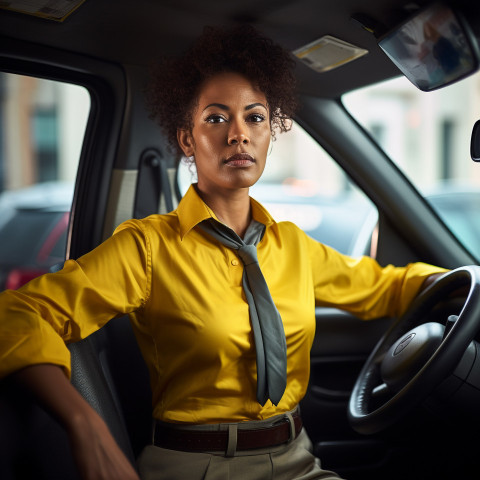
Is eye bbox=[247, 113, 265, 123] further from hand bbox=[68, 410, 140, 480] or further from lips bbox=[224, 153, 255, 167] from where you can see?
hand bbox=[68, 410, 140, 480]

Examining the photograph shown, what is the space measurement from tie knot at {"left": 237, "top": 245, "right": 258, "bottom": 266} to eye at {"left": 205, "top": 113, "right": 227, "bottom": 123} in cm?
37

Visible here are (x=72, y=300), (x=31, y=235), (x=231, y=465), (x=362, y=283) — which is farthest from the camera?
(x=31, y=235)

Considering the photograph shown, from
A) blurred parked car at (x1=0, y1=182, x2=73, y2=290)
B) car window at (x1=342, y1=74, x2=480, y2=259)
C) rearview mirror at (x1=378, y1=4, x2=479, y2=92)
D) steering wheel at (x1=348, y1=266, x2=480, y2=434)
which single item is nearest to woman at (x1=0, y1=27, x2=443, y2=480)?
steering wheel at (x1=348, y1=266, x2=480, y2=434)

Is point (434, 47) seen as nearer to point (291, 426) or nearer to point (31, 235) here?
point (291, 426)

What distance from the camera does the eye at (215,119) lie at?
170 centimetres

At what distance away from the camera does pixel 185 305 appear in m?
1.56

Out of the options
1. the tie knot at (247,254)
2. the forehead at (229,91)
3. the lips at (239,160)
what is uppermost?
the forehead at (229,91)

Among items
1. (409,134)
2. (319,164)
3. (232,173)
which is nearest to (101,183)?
(232,173)

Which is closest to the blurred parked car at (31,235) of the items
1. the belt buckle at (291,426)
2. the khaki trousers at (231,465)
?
the khaki trousers at (231,465)

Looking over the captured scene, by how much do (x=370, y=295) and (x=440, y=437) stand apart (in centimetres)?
53

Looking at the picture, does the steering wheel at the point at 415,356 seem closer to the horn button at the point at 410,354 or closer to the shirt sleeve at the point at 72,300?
the horn button at the point at 410,354

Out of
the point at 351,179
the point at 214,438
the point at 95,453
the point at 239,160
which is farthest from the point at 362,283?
the point at 95,453

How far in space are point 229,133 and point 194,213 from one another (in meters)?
0.25

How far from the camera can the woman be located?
4.91 feet
